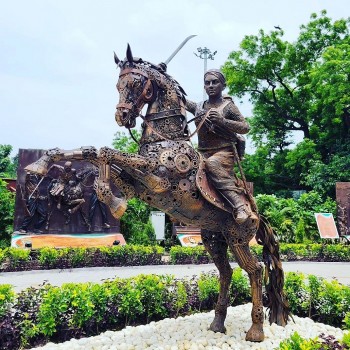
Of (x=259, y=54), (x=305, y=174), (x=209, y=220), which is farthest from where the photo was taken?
(x=259, y=54)

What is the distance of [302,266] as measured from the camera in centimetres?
1182

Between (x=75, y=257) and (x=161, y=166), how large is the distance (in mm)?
8316

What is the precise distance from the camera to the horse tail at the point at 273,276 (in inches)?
175

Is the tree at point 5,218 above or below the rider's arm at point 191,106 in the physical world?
below

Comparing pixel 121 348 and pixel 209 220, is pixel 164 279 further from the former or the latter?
pixel 209 220

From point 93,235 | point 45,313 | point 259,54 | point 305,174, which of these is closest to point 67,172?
point 93,235

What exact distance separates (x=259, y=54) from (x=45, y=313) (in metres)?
22.9

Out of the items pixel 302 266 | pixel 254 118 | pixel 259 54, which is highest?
pixel 259 54

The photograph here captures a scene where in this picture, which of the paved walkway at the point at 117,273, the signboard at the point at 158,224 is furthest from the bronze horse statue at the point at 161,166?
the signboard at the point at 158,224

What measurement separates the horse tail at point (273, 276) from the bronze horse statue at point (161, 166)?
580 mm

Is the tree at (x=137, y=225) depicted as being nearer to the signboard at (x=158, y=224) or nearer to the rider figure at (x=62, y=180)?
the signboard at (x=158, y=224)

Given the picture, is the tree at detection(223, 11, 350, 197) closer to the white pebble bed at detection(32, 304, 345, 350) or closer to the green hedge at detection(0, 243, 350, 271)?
the green hedge at detection(0, 243, 350, 271)

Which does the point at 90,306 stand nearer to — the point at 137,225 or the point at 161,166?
the point at 161,166

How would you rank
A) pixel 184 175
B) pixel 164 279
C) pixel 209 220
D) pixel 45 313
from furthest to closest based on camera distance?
1. pixel 164 279
2. pixel 45 313
3. pixel 209 220
4. pixel 184 175
